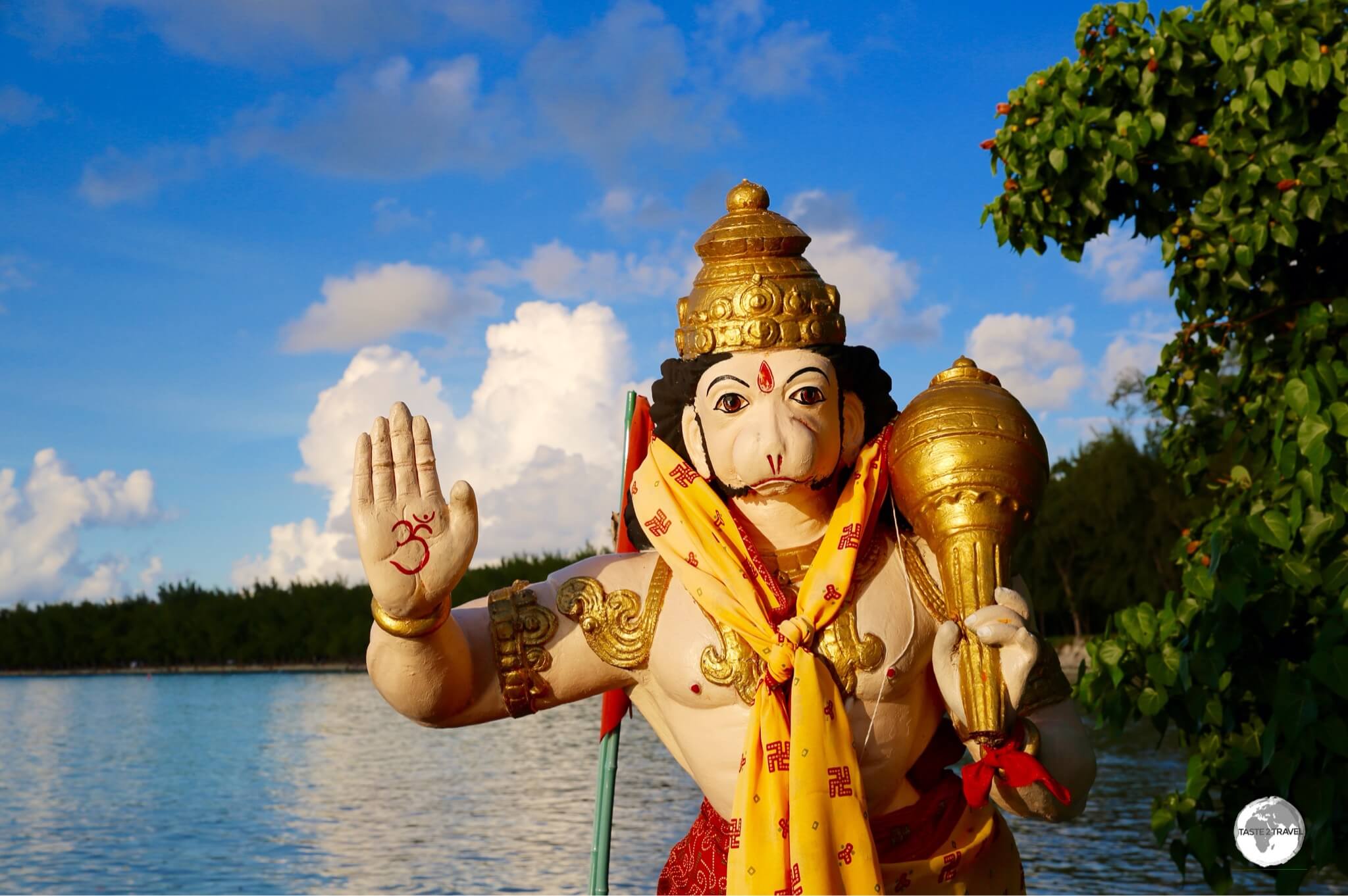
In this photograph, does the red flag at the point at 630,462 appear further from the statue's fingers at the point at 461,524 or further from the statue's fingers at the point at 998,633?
the statue's fingers at the point at 998,633

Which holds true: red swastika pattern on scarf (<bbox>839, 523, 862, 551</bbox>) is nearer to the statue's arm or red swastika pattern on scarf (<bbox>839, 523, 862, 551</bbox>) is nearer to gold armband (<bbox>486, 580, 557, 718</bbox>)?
the statue's arm

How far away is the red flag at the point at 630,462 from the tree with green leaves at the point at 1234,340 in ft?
6.18

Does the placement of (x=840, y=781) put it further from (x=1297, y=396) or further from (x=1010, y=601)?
(x=1297, y=396)

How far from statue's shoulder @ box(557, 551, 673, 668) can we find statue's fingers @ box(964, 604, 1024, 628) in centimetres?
71

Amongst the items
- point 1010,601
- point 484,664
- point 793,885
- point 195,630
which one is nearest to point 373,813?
point 484,664

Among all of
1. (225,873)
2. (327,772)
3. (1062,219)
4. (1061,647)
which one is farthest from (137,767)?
(1061,647)

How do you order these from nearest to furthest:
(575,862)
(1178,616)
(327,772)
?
(1178,616) → (575,862) → (327,772)

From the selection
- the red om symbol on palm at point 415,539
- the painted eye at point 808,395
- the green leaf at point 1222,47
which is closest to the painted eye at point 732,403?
the painted eye at point 808,395

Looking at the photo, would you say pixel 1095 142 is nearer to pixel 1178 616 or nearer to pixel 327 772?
pixel 1178 616

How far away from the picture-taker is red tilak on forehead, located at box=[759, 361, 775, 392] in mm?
2756

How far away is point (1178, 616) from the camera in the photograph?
13.6 feet

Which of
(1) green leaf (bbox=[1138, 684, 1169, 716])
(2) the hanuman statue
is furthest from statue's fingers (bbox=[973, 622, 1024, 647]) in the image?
(1) green leaf (bbox=[1138, 684, 1169, 716])

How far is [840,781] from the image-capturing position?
8.46 feet

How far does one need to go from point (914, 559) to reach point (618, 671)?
26.9 inches
